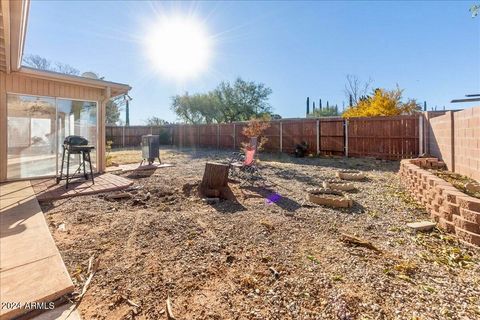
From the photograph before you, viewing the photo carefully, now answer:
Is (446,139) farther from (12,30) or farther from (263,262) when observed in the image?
(12,30)

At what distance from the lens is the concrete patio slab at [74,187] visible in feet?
14.7

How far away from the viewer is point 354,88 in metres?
23.5

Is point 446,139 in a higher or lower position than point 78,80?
lower

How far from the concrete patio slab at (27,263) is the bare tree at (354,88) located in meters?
24.6

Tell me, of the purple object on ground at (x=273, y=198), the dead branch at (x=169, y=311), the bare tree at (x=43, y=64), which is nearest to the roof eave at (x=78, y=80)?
the purple object on ground at (x=273, y=198)

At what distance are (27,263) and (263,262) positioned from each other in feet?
6.87

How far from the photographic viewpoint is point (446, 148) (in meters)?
5.17

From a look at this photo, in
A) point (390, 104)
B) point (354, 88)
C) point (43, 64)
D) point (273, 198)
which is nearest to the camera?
point (273, 198)

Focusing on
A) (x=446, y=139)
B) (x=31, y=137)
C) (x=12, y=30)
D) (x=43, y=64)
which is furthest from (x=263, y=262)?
(x=43, y=64)

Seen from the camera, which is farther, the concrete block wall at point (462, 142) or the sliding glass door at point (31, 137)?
the sliding glass door at point (31, 137)

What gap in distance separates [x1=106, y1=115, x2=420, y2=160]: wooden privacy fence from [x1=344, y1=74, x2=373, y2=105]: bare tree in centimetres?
1343

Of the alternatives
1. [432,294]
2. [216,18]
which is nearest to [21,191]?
[432,294]

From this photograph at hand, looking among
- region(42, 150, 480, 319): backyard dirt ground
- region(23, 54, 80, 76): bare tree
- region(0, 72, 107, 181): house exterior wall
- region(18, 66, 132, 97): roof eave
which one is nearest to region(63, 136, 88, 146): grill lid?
region(0, 72, 107, 181): house exterior wall

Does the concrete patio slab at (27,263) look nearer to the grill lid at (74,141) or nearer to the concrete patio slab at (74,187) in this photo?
A: the concrete patio slab at (74,187)
